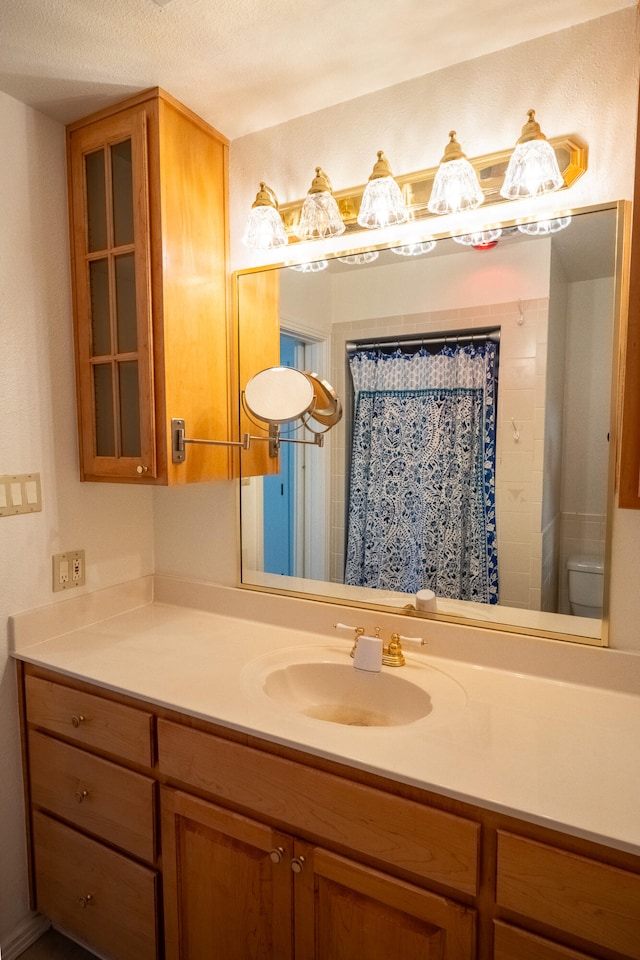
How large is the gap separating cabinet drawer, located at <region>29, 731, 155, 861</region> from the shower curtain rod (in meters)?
1.21

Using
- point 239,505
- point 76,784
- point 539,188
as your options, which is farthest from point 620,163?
point 76,784

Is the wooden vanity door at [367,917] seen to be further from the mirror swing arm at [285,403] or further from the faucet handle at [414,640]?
the mirror swing arm at [285,403]

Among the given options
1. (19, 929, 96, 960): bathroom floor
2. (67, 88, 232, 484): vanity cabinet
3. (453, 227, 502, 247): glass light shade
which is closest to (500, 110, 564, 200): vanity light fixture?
(453, 227, 502, 247): glass light shade

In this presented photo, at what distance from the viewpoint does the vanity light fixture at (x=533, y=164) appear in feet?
3.71

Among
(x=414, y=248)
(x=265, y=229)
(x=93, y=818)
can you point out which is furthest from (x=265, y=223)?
(x=93, y=818)

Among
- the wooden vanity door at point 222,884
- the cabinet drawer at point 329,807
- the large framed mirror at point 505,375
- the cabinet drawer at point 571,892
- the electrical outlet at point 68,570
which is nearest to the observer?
the cabinet drawer at point 571,892

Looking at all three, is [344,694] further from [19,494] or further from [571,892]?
[19,494]

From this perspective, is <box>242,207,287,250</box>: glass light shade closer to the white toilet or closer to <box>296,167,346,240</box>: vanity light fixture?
<box>296,167,346,240</box>: vanity light fixture

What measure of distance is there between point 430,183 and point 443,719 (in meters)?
1.25

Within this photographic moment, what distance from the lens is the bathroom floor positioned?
1438mm

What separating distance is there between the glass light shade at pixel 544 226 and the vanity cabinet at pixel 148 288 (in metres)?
0.86

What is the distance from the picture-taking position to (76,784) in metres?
1.34

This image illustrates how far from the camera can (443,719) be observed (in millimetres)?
1063

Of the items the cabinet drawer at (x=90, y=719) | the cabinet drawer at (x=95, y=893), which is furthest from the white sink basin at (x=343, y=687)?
the cabinet drawer at (x=95, y=893)
